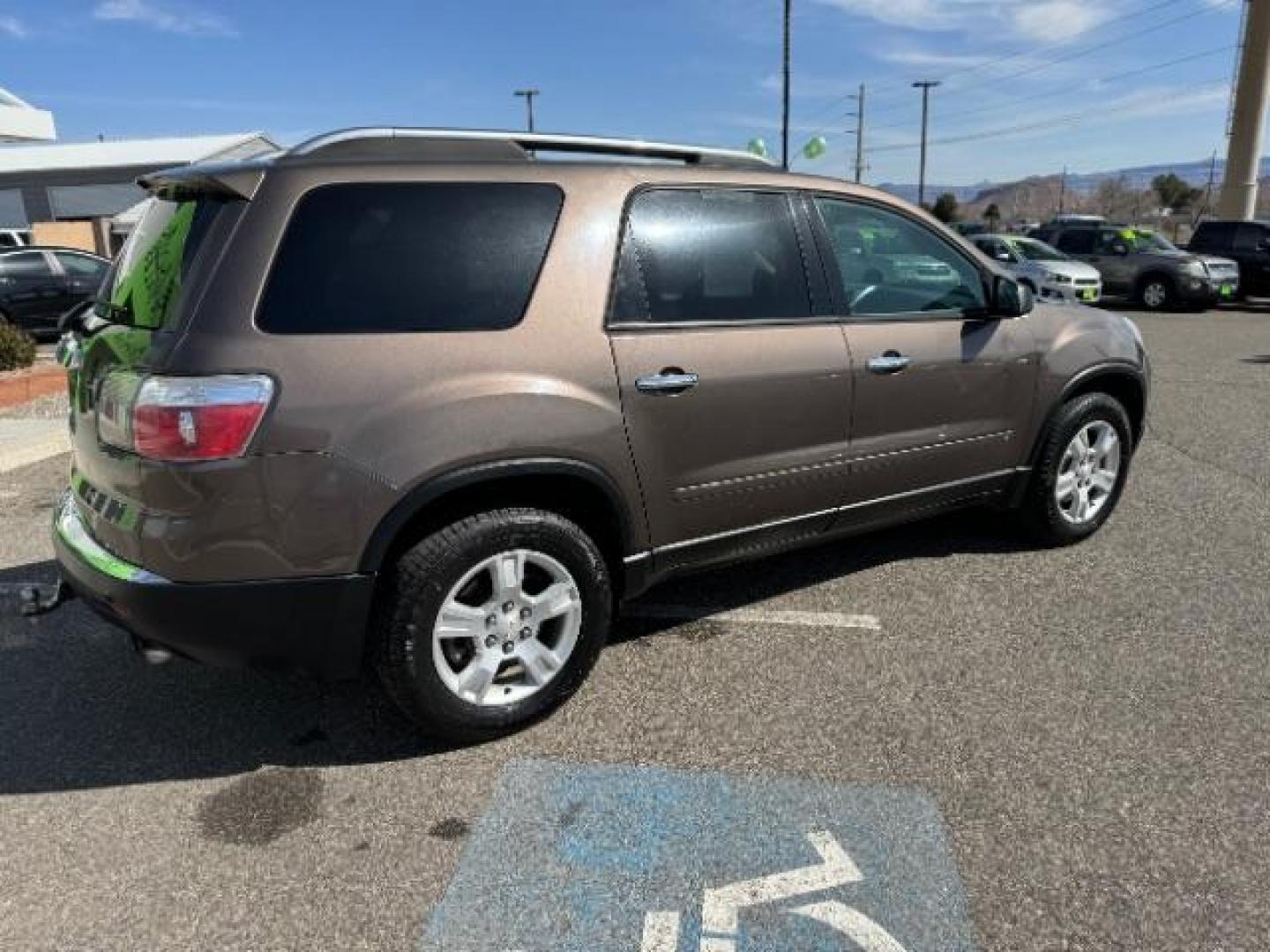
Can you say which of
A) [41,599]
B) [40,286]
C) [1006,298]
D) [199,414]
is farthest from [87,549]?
[40,286]

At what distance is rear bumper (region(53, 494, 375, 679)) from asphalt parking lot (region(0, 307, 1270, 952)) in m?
0.44

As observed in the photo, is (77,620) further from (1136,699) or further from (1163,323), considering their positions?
(1163,323)

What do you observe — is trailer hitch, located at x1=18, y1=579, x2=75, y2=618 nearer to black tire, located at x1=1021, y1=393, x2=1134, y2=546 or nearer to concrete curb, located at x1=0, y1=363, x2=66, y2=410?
black tire, located at x1=1021, y1=393, x2=1134, y2=546

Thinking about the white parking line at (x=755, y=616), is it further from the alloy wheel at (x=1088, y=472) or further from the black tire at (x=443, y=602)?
the alloy wheel at (x=1088, y=472)

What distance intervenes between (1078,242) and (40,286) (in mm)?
19562

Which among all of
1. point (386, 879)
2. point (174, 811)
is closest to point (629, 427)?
point (386, 879)

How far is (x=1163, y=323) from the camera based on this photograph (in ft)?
56.0

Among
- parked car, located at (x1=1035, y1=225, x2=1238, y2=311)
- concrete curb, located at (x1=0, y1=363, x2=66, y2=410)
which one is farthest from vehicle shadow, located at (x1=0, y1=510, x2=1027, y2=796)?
parked car, located at (x1=1035, y1=225, x2=1238, y2=311)

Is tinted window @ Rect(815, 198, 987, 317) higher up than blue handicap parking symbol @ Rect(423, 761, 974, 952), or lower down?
higher up

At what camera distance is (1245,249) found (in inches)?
787

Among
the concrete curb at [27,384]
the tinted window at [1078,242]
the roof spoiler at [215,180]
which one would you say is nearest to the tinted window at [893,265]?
the roof spoiler at [215,180]

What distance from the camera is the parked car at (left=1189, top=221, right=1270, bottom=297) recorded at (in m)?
19.7

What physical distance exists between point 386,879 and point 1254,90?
34.7m

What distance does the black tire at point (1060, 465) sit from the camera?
15.1 feet
